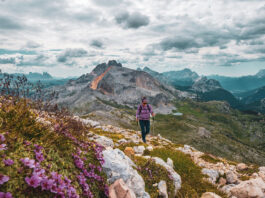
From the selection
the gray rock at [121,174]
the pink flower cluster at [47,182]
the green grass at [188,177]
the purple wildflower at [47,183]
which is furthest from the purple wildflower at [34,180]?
the green grass at [188,177]

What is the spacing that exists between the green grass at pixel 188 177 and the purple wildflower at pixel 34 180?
19.9 feet

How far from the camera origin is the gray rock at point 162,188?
6.77m

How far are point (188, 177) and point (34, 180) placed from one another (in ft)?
29.3

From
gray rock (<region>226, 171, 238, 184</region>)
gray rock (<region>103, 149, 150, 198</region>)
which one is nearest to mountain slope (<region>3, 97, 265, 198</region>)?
gray rock (<region>103, 149, 150, 198</region>)

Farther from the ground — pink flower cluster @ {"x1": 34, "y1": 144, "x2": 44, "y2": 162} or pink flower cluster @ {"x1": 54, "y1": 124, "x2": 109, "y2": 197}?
pink flower cluster @ {"x1": 34, "y1": 144, "x2": 44, "y2": 162}

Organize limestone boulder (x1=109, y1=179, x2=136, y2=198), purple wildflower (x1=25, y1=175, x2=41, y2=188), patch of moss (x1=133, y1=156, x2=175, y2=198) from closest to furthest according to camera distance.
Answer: purple wildflower (x1=25, y1=175, x2=41, y2=188) < limestone boulder (x1=109, y1=179, x2=136, y2=198) < patch of moss (x1=133, y1=156, x2=175, y2=198)

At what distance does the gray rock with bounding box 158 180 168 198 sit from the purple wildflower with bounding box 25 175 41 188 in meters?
5.04

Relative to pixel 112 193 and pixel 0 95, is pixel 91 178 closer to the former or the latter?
pixel 112 193

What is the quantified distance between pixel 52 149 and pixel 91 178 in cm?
137

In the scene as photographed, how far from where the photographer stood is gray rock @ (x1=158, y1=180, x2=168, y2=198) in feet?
22.2

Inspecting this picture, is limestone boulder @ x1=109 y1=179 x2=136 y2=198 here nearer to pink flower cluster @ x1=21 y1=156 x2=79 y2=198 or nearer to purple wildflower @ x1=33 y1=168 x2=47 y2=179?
pink flower cluster @ x1=21 y1=156 x2=79 y2=198

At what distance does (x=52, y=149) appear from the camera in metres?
4.48

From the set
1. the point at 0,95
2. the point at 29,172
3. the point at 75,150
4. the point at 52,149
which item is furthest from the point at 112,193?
the point at 0,95

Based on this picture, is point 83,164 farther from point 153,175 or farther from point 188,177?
point 188,177
